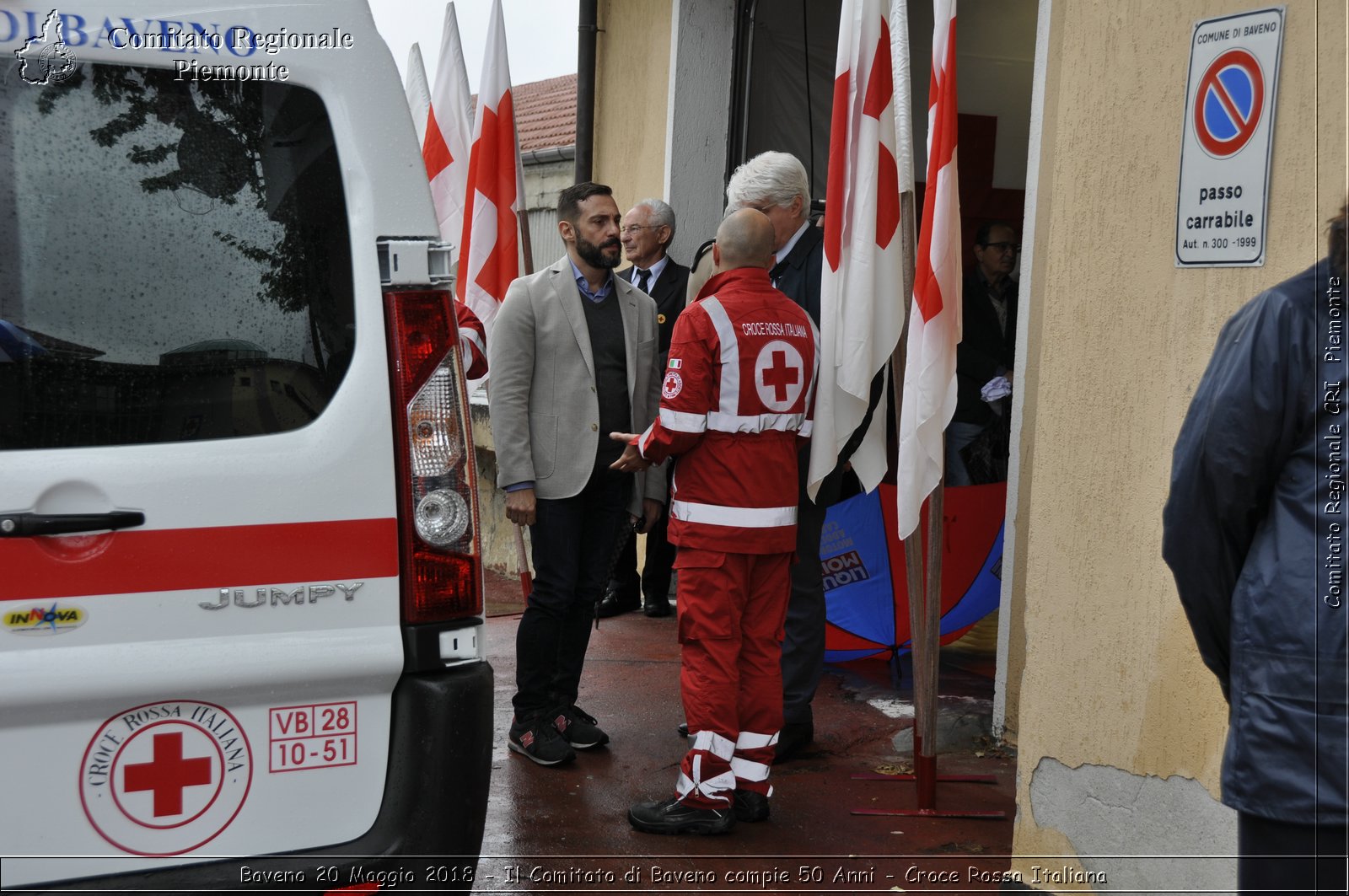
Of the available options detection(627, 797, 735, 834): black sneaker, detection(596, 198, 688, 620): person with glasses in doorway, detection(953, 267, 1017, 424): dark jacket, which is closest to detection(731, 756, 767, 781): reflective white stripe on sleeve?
detection(627, 797, 735, 834): black sneaker

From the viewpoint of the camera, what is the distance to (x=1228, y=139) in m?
2.86

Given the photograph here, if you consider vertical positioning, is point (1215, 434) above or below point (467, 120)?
below

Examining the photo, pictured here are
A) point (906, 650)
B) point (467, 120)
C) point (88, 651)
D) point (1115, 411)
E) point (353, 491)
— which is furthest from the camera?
point (467, 120)

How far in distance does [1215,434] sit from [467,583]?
53.3 inches

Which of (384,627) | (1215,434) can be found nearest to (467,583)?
(384,627)

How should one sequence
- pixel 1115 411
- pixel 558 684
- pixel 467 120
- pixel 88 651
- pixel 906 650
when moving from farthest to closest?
pixel 467 120, pixel 906 650, pixel 558 684, pixel 1115 411, pixel 88 651

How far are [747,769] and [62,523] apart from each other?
94.5 inches

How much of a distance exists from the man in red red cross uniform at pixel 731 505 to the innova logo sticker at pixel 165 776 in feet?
5.95

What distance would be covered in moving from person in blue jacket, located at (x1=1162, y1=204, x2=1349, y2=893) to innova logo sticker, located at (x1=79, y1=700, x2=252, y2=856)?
1687 mm

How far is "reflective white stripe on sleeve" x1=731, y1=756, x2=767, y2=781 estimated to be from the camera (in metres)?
4.09

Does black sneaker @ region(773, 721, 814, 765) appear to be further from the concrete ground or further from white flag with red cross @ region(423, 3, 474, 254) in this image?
white flag with red cross @ region(423, 3, 474, 254)

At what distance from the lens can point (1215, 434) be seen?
212 cm

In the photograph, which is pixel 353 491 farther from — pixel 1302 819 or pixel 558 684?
pixel 558 684

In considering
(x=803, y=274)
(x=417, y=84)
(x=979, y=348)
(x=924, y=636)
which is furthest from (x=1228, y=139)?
(x=417, y=84)
